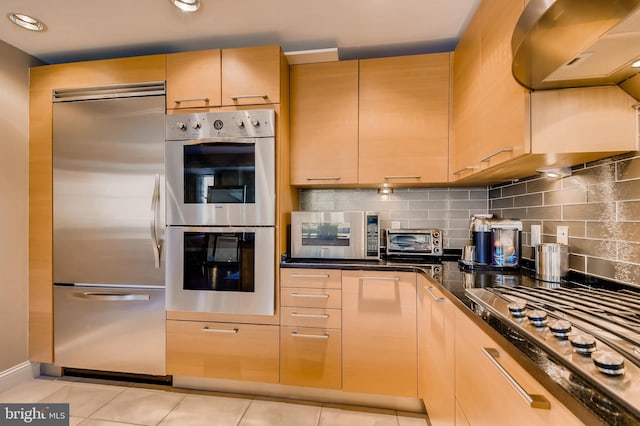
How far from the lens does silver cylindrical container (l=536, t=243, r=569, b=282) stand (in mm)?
1344

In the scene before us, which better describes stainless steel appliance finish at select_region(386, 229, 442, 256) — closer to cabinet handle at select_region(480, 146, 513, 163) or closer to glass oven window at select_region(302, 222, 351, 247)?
glass oven window at select_region(302, 222, 351, 247)

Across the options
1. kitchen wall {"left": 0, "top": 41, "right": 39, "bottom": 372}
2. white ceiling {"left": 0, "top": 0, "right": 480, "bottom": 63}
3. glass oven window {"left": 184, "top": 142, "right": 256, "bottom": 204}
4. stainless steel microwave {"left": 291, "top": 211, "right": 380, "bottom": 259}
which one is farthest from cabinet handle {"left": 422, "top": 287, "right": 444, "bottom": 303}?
kitchen wall {"left": 0, "top": 41, "right": 39, "bottom": 372}

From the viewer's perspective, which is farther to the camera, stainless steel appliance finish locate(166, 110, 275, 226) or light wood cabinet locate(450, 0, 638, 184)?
stainless steel appliance finish locate(166, 110, 275, 226)

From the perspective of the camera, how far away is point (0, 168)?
1968 mm

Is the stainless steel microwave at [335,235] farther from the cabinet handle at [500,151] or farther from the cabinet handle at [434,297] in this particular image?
the cabinet handle at [500,151]

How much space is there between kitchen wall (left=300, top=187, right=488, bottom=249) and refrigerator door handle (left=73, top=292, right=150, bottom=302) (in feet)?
4.39

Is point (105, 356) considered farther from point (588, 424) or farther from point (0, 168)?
point (588, 424)

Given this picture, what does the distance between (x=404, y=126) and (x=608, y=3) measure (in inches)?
52.0

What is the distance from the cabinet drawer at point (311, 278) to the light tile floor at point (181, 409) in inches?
29.6

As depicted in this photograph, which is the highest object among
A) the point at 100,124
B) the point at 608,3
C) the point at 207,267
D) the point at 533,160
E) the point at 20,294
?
the point at 100,124

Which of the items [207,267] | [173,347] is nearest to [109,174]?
[207,267]

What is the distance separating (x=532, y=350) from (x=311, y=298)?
1.31 metres

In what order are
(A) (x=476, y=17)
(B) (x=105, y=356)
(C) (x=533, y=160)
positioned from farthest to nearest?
1. (B) (x=105, y=356)
2. (A) (x=476, y=17)
3. (C) (x=533, y=160)

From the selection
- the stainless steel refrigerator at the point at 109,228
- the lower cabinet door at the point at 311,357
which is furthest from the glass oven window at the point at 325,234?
the stainless steel refrigerator at the point at 109,228
